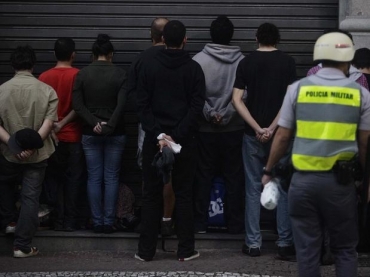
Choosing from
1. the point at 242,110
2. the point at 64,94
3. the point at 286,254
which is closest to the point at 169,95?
the point at 242,110

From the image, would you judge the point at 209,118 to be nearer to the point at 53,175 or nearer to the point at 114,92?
the point at 114,92

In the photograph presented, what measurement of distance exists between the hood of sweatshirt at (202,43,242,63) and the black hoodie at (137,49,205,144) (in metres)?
0.76

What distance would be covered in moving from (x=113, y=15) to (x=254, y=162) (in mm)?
2305

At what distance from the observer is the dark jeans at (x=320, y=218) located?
6895 millimetres

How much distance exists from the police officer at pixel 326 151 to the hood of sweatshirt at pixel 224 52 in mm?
2877

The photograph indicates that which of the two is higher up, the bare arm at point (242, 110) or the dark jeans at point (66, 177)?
the bare arm at point (242, 110)

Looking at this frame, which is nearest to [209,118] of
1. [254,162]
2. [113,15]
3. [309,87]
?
[254,162]

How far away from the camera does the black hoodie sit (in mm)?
9078

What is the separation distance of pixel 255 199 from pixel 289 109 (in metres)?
2.69

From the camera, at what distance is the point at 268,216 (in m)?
10.4

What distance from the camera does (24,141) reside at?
9.30 meters

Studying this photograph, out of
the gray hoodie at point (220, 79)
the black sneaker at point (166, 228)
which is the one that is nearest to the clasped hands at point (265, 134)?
the gray hoodie at point (220, 79)

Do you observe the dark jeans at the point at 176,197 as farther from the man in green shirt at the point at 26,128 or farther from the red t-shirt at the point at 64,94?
the red t-shirt at the point at 64,94

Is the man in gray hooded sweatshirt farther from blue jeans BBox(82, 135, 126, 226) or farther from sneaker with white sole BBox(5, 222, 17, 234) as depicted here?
sneaker with white sole BBox(5, 222, 17, 234)
